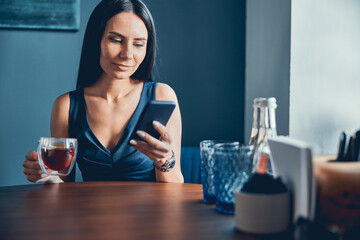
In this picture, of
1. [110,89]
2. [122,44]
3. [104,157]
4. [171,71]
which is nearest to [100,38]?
[122,44]

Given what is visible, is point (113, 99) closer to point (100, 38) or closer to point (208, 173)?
point (100, 38)

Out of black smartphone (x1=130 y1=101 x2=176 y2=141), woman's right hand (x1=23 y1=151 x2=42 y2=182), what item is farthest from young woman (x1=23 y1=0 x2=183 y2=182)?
woman's right hand (x1=23 y1=151 x2=42 y2=182)

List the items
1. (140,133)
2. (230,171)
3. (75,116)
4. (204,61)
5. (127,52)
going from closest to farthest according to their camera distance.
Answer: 1. (230,171)
2. (140,133)
3. (127,52)
4. (75,116)
5. (204,61)

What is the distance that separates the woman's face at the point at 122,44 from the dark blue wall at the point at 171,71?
78 cm

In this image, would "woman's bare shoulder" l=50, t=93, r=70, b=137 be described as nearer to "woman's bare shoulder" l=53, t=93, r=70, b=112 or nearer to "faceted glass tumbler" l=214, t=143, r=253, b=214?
"woman's bare shoulder" l=53, t=93, r=70, b=112

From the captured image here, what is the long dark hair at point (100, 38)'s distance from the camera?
1.53 metres

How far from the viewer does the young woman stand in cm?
150

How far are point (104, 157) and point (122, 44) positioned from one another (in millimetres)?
515

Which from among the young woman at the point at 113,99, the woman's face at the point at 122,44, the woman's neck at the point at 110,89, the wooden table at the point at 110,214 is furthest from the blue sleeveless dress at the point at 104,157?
the wooden table at the point at 110,214

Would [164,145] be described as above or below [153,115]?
below

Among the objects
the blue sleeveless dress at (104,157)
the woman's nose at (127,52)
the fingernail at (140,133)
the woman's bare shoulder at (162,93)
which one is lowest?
the blue sleeveless dress at (104,157)

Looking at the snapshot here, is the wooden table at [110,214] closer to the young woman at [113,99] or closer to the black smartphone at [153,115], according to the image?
the black smartphone at [153,115]

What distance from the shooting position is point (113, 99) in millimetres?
1677

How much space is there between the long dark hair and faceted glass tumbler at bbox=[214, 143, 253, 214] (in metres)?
1.06
